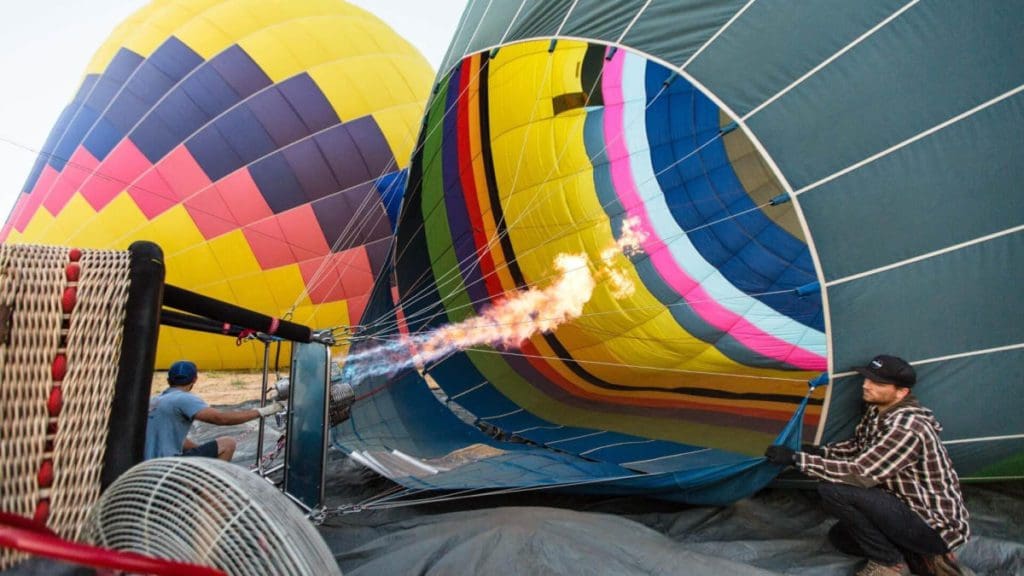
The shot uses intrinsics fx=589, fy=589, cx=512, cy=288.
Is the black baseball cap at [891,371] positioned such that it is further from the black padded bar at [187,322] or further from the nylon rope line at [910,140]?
the black padded bar at [187,322]

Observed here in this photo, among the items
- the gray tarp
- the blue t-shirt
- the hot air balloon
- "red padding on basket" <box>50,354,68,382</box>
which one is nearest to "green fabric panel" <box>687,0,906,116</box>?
the hot air balloon

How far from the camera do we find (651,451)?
2.70 metres

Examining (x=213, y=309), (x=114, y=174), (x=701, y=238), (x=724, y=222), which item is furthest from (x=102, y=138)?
(x=213, y=309)

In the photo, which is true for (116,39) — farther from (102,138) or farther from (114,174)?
(114,174)

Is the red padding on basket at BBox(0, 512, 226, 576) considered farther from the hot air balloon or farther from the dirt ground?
the dirt ground

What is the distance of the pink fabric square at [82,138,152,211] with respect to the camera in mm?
5336

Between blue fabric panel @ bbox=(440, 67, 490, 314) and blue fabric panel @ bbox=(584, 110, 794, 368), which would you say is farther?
blue fabric panel @ bbox=(584, 110, 794, 368)

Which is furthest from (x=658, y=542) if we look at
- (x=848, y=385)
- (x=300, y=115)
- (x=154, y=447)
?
(x=300, y=115)

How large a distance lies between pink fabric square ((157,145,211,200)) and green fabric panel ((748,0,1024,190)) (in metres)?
4.92

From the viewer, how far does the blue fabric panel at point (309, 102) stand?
5.47 meters

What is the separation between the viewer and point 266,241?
540 centimetres

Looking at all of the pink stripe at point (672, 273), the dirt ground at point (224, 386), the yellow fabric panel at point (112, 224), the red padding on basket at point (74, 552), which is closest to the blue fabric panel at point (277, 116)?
the yellow fabric panel at point (112, 224)

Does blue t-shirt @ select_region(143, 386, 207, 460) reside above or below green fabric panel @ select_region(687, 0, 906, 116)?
below

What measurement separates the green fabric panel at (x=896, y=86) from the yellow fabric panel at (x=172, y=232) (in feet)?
16.1
